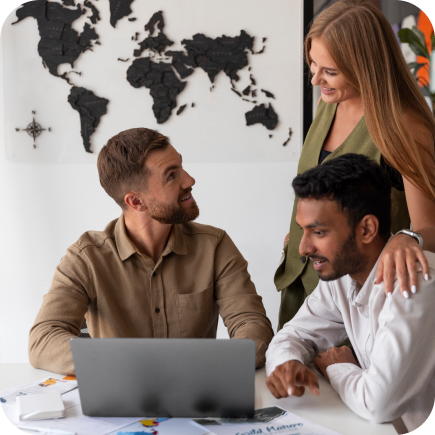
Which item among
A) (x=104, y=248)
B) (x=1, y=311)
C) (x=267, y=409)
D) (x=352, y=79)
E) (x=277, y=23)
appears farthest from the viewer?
(x=1, y=311)

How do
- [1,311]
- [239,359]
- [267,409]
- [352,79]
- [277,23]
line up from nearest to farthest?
1. [239,359]
2. [267,409]
3. [352,79]
4. [277,23]
5. [1,311]

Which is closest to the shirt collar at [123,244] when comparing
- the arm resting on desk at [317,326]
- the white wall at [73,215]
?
the arm resting on desk at [317,326]

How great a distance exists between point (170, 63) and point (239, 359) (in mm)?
2214

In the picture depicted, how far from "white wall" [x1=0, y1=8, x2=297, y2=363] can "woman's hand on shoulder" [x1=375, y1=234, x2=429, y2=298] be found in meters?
1.73

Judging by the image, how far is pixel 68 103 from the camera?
9.57ft

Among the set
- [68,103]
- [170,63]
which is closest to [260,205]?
[170,63]

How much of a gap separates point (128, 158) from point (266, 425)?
103cm

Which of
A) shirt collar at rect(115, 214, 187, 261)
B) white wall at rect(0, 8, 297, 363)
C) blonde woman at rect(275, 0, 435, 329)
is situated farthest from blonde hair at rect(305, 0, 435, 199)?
white wall at rect(0, 8, 297, 363)

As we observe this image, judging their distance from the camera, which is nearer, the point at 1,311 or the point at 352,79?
the point at 352,79

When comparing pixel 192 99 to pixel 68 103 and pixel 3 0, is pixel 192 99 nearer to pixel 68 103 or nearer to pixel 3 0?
pixel 68 103

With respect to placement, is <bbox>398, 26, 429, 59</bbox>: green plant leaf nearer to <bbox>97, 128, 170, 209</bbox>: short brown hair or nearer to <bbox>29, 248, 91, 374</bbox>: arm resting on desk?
<bbox>97, 128, 170, 209</bbox>: short brown hair

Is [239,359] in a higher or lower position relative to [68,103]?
lower

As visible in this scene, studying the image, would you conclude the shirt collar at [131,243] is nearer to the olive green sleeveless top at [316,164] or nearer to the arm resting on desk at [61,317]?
the arm resting on desk at [61,317]

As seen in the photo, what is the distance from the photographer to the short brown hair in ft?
5.68
